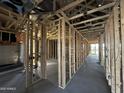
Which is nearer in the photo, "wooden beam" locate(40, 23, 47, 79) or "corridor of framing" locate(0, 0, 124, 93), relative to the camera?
"corridor of framing" locate(0, 0, 124, 93)

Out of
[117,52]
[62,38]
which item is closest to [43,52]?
[62,38]

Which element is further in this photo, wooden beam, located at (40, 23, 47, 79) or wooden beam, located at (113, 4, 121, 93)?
wooden beam, located at (40, 23, 47, 79)

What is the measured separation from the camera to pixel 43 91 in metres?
3.92

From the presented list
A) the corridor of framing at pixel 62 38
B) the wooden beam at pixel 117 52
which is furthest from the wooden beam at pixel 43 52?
the wooden beam at pixel 117 52

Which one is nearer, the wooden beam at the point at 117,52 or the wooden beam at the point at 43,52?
the wooden beam at the point at 117,52

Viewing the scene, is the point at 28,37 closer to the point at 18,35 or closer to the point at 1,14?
the point at 1,14

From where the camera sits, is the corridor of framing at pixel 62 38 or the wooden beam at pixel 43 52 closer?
the corridor of framing at pixel 62 38

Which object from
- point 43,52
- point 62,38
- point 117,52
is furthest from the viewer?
point 43,52

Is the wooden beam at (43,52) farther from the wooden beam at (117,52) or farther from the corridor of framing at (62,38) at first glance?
the wooden beam at (117,52)

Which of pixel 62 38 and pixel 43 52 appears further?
pixel 43 52

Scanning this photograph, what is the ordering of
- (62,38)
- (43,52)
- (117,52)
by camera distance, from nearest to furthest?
(117,52)
(62,38)
(43,52)

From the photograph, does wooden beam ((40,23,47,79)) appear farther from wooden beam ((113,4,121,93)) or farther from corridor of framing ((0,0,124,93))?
wooden beam ((113,4,121,93))

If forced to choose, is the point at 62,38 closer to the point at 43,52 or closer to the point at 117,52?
the point at 43,52

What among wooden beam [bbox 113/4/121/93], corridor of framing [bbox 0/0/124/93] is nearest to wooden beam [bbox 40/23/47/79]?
corridor of framing [bbox 0/0/124/93]
